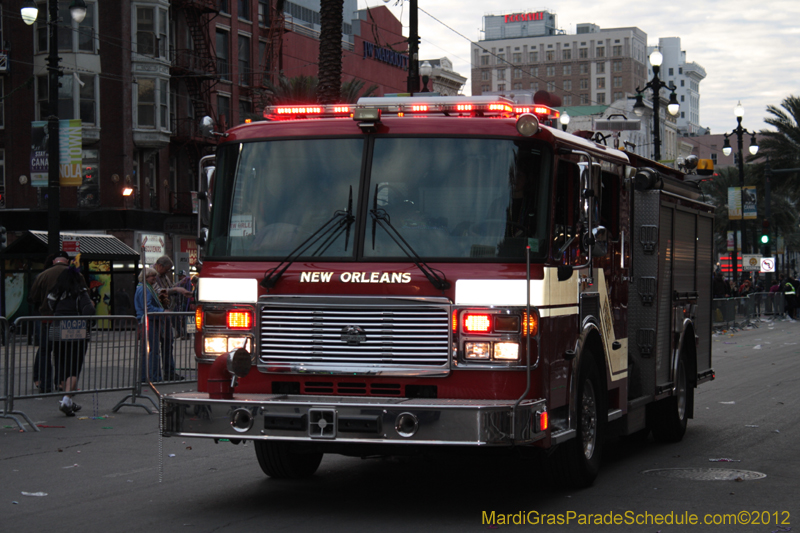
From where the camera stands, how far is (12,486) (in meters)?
8.51

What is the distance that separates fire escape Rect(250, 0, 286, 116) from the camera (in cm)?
5044

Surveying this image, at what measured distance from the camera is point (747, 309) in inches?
1515

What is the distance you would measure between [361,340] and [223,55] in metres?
43.8

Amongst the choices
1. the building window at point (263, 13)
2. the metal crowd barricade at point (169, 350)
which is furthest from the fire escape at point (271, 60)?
the metal crowd barricade at point (169, 350)

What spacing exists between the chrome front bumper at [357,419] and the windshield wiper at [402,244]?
782 mm

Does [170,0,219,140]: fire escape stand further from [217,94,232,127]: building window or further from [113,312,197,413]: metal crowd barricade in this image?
[113,312,197,413]: metal crowd barricade

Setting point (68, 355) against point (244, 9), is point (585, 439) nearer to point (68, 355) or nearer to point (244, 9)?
point (68, 355)

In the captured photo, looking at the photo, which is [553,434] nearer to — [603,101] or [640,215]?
[640,215]

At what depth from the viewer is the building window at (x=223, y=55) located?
48281mm

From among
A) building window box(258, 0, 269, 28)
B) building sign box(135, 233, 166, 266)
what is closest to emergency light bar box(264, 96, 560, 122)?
building sign box(135, 233, 166, 266)

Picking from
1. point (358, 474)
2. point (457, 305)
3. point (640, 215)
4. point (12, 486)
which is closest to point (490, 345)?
point (457, 305)

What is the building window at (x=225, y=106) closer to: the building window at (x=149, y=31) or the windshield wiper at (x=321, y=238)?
the building window at (x=149, y=31)

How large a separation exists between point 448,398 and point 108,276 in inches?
1144

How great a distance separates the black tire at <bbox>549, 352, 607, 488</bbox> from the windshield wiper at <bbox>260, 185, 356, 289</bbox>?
6.85ft
